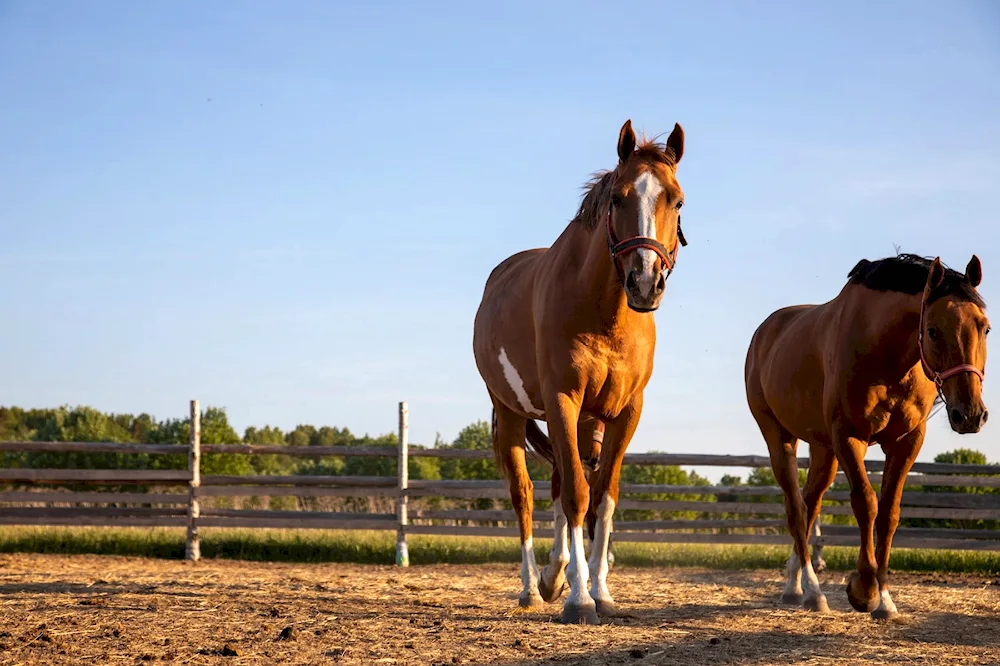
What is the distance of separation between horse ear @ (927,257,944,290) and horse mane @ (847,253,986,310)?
0.03 metres

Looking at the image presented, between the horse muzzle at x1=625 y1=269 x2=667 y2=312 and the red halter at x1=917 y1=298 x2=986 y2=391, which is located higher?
the horse muzzle at x1=625 y1=269 x2=667 y2=312

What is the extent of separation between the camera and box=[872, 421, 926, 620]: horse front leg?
20.5ft

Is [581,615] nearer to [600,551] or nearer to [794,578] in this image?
[600,551]

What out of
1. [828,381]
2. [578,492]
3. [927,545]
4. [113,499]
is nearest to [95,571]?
A: [113,499]

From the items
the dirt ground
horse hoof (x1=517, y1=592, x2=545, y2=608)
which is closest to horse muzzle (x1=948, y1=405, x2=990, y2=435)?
the dirt ground

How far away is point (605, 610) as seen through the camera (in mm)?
5609

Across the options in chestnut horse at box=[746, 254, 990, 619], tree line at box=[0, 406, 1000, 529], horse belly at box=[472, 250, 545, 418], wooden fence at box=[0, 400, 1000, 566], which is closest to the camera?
chestnut horse at box=[746, 254, 990, 619]

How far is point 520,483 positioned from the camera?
22.2ft

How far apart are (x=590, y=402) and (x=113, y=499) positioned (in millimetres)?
9189

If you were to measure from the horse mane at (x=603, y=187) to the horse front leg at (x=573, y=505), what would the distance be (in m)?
1.05

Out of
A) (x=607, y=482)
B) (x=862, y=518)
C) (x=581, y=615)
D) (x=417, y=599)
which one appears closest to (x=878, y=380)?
(x=862, y=518)

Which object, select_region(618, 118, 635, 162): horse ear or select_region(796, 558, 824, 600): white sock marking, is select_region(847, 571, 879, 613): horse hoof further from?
select_region(618, 118, 635, 162): horse ear

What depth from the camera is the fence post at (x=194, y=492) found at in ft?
40.1

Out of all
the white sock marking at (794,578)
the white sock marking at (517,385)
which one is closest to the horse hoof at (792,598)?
the white sock marking at (794,578)
